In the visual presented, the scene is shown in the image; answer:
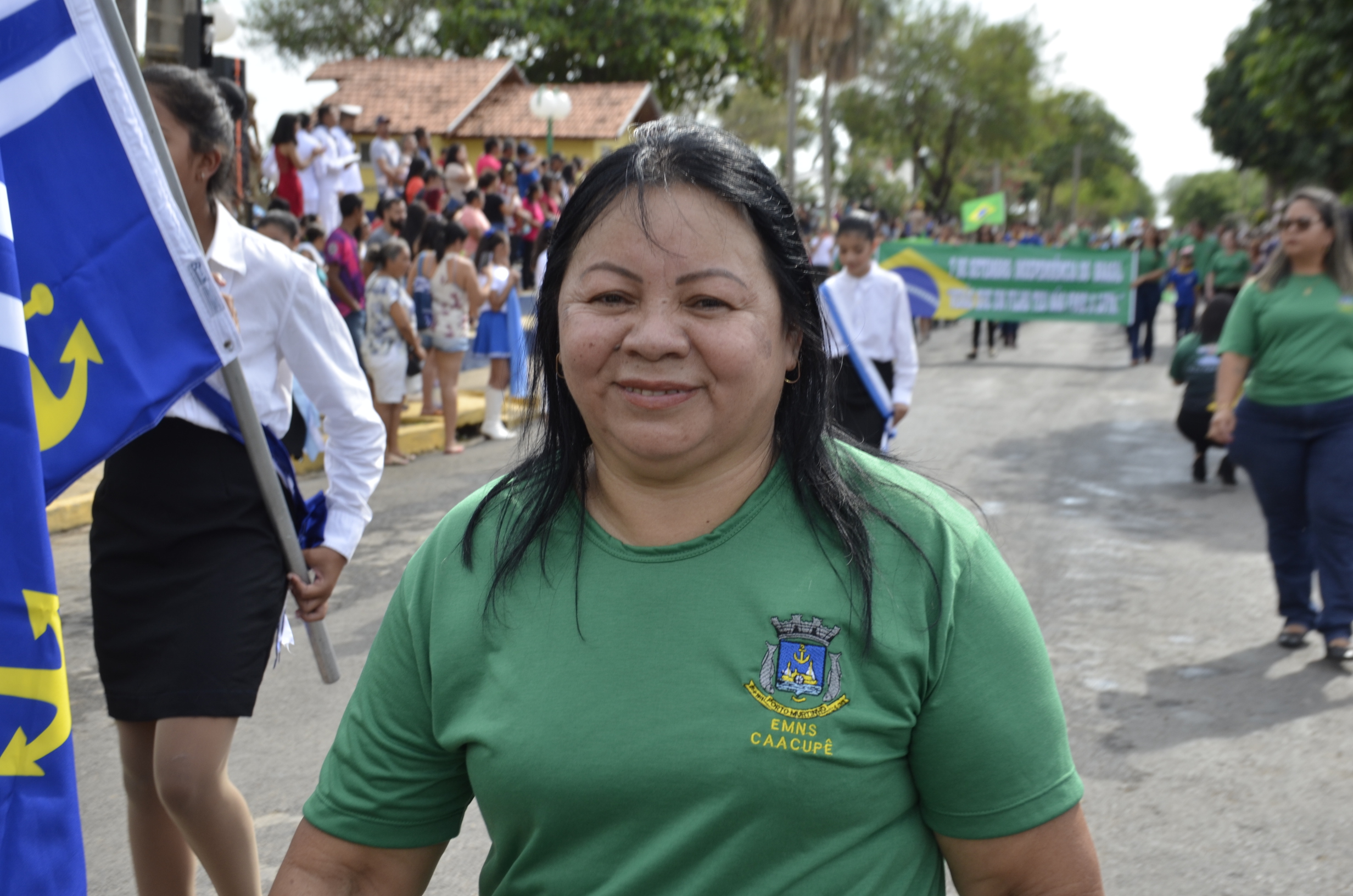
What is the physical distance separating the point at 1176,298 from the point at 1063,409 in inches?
273

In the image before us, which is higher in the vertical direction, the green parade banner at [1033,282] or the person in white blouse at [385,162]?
the person in white blouse at [385,162]

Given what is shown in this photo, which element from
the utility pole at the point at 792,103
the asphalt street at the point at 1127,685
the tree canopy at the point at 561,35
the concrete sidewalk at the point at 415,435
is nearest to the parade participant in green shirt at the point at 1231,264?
the asphalt street at the point at 1127,685

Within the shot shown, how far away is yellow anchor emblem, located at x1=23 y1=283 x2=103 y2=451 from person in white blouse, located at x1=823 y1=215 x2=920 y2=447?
5291mm

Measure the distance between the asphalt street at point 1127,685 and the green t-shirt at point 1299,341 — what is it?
1.16m

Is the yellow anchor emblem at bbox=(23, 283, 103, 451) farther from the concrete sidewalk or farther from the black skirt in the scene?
the concrete sidewalk

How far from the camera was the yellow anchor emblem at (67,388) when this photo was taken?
2.22 metres

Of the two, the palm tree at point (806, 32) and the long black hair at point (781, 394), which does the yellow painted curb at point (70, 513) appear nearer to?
the long black hair at point (781, 394)

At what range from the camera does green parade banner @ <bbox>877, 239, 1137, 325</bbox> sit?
19.6 metres

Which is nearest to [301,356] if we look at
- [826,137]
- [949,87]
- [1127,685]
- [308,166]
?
[1127,685]

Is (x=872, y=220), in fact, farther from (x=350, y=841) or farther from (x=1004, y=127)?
(x=1004, y=127)

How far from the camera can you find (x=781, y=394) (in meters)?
1.76

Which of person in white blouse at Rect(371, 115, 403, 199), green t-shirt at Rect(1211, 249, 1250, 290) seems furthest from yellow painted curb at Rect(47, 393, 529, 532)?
green t-shirt at Rect(1211, 249, 1250, 290)

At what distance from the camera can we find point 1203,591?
21.8 feet

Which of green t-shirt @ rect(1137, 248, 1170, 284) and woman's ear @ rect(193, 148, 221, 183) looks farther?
green t-shirt @ rect(1137, 248, 1170, 284)
